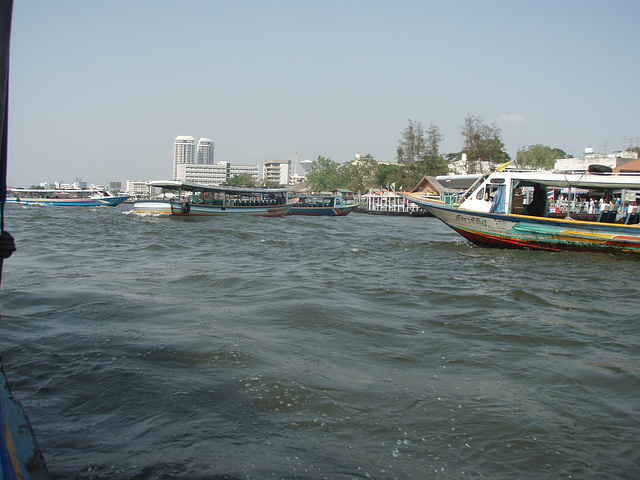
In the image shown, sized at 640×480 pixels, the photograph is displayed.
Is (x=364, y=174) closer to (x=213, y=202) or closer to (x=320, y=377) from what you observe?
(x=213, y=202)

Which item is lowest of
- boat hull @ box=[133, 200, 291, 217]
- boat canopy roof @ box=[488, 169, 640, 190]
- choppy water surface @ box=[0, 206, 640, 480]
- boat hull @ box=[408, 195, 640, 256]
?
choppy water surface @ box=[0, 206, 640, 480]

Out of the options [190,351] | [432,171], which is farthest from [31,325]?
[432,171]

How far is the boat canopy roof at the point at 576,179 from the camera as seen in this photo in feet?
39.3

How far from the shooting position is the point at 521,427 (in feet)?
10.4

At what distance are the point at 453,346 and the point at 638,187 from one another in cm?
981

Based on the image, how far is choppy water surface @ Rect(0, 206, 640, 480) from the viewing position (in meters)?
2.74

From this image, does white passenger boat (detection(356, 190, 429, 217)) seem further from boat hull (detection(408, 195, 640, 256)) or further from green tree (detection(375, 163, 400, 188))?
boat hull (detection(408, 195, 640, 256))

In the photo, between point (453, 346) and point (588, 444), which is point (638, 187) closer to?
point (453, 346)

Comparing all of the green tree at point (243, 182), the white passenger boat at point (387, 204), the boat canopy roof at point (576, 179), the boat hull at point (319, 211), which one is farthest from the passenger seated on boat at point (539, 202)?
the green tree at point (243, 182)

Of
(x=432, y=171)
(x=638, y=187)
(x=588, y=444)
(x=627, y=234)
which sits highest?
(x=432, y=171)

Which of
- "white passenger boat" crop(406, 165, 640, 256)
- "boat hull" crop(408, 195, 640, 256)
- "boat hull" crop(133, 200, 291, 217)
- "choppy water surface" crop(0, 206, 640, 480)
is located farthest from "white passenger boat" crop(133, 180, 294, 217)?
"choppy water surface" crop(0, 206, 640, 480)

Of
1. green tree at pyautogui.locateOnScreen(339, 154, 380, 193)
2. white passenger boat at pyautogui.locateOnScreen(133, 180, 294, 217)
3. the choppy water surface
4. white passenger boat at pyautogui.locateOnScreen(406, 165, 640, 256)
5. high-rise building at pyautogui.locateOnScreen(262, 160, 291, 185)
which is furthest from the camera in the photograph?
high-rise building at pyautogui.locateOnScreen(262, 160, 291, 185)

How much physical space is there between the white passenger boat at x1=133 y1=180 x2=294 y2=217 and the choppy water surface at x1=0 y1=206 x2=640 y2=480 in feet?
68.9

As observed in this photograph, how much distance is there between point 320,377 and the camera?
387cm
